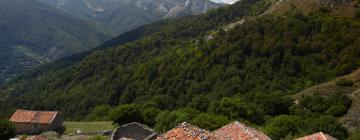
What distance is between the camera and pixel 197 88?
153125mm

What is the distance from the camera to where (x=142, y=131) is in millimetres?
50656

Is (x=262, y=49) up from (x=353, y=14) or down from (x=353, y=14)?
down

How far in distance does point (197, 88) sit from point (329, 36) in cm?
4373

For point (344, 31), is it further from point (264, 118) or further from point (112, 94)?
point (112, 94)

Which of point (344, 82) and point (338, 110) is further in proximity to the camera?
point (344, 82)

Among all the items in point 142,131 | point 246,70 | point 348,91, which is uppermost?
point 142,131

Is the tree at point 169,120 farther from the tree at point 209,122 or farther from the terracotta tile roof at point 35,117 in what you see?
the terracotta tile roof at point 35,117

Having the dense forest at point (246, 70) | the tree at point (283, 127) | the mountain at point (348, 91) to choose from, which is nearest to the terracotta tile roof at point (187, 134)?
the tree at point (283, 127)

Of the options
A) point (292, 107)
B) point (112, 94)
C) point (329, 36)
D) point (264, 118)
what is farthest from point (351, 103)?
point (112, 94)

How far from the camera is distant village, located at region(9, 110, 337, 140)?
60.1 ft

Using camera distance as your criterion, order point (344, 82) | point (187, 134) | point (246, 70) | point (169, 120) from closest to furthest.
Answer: point (187, 134) < point (169, 120) < point (344, 82) < point (246, 70)

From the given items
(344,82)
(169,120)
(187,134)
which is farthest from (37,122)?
(187,134)

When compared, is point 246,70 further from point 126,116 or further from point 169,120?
point 169,120

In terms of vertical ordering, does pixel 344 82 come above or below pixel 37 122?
below
